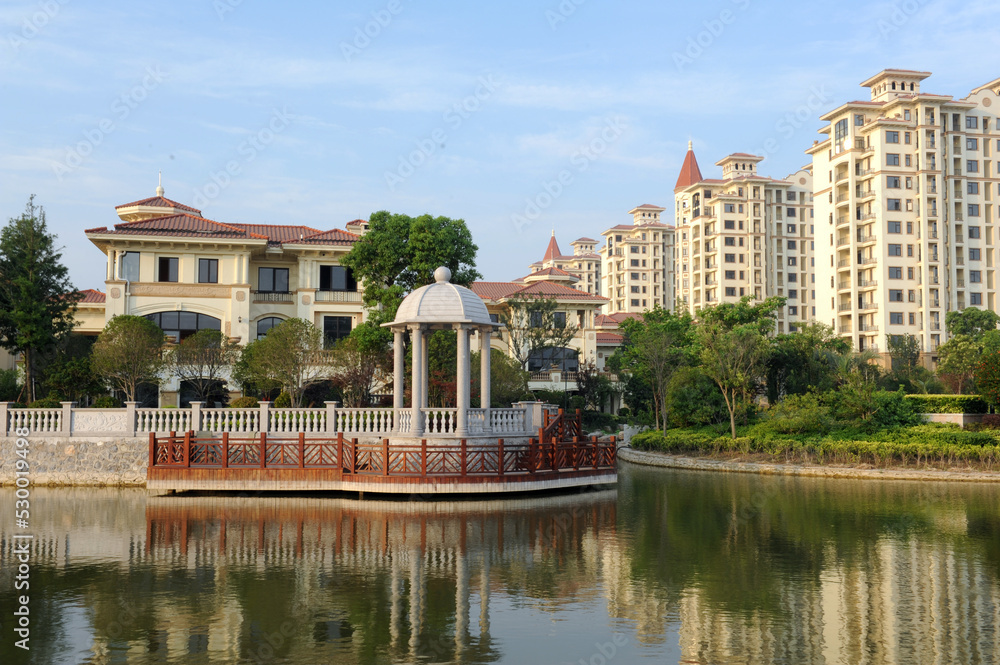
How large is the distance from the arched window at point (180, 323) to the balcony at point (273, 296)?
109 inches

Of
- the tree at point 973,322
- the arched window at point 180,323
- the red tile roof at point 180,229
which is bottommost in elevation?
the arched window at point 180,323

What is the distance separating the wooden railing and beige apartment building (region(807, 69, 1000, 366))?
5433cm

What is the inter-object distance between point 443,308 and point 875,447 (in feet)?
48.0

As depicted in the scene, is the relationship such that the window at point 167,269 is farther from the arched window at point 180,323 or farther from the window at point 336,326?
the window at point 336,326

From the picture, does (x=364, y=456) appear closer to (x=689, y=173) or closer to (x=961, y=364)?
(x=961, y=364)

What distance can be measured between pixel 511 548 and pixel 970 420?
21943mm

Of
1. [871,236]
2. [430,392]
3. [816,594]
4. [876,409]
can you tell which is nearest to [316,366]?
[430,392]

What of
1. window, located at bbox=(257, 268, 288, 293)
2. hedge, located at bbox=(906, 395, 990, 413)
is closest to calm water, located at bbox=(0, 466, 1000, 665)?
hedge, located at bbox=(906, 395, 990, 413)

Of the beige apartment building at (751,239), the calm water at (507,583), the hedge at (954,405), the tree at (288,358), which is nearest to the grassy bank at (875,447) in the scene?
the hedge at (954,405)

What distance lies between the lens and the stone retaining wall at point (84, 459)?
2166cm

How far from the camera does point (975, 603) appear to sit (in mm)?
9758

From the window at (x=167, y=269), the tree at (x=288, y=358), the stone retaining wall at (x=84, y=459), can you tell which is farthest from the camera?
the window at (x=167, y=269)

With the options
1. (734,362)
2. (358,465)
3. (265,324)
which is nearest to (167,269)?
(265,324)

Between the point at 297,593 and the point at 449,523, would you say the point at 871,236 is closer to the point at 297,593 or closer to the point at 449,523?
the point at 449,523
